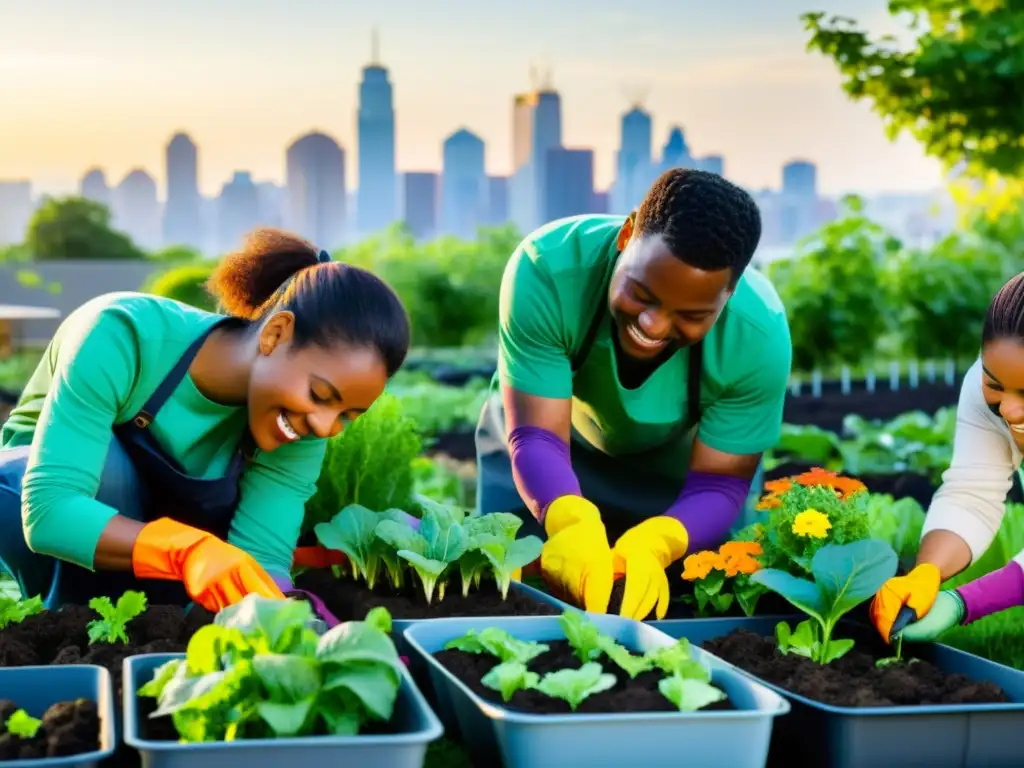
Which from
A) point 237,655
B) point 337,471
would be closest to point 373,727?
point 237,655

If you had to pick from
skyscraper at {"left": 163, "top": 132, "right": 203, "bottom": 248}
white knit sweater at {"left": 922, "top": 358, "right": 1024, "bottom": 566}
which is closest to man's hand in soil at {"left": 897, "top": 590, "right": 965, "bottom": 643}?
white knit sweater at {"left": 922, "top": 358, "right": 1024, "bottom": 566}

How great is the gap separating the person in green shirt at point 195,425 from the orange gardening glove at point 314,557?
305 millimetres

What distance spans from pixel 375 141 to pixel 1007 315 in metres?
40.3

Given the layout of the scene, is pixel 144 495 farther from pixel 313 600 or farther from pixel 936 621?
pixel 936 621

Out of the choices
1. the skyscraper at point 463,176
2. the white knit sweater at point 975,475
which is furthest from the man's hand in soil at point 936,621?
the skyscraper at point 463,176

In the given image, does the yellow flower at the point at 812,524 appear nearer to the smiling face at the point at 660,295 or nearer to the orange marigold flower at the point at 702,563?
the orange marigold flower at the point at 702,563

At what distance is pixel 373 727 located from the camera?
66.1 inches

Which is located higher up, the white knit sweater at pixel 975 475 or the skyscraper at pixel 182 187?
the skyscraper at pixel 182 187

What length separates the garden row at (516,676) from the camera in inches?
63.1

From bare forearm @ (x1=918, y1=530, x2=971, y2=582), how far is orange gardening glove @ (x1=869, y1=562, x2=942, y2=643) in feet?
0.53

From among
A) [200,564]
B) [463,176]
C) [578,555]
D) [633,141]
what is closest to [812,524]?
[578,555]

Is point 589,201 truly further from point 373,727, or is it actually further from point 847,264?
point 373,727

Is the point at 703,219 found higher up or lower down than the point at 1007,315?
higher up

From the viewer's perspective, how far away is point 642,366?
2.86 m
